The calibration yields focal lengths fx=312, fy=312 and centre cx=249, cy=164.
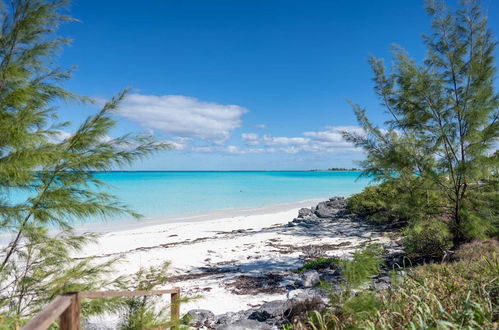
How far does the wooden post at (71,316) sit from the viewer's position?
5.83 feet

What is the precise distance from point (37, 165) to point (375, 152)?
6696 millimetres

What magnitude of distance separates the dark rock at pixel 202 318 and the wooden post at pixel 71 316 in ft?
11.0

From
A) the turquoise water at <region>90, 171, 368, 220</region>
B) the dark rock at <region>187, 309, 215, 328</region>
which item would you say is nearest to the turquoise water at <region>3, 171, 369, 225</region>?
the turquoise water at <region>90, 171, 368, 220</region>

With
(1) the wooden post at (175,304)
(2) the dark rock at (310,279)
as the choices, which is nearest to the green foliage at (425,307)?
(1) the wooden post at (175,304)

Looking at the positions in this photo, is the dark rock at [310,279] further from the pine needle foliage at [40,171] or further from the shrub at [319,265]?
the pine needle foliage at [40,171]

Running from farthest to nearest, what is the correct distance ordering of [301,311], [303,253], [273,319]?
[303,253]
[273,319]
[301,311]

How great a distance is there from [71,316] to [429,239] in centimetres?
804

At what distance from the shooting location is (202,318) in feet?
17.1

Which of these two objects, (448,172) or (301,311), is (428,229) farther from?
(301,311)

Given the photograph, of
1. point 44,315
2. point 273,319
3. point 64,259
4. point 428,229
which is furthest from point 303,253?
point 44,315

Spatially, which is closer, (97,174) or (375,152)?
(97,174)

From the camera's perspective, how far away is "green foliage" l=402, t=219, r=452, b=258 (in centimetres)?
679

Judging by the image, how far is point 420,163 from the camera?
7.03 meters

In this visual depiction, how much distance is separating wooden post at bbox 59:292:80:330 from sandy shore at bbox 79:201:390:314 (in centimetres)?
240
